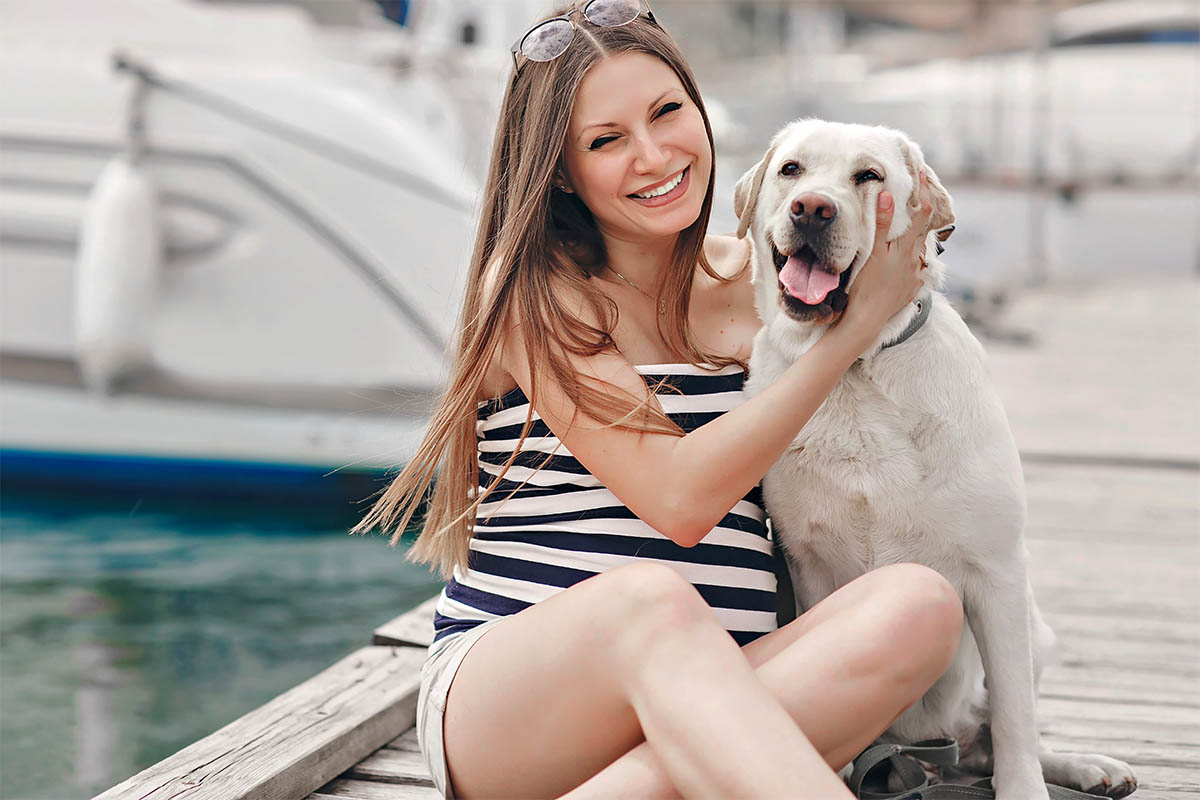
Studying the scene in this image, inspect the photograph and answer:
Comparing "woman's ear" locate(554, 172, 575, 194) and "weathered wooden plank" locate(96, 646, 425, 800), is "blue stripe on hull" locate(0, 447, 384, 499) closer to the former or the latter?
"weathered wooden plank" locate(96, 646, 425, 800)

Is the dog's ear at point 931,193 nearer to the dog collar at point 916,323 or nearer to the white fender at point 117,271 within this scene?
the dog collar at point 916,323

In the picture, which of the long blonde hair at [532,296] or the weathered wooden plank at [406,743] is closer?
the long blonde hair at [532,296]

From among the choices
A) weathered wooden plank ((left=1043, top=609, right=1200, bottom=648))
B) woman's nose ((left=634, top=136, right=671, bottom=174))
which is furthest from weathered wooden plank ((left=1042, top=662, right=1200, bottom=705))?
woman's nose ((left=634, top=136, right=671, bottom=174))

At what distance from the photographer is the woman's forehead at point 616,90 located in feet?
5.84

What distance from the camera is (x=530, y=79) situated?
1810 millimetres

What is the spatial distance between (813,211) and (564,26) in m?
0.50

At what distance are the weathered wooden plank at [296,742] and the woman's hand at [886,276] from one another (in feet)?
3.40

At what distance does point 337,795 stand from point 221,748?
198mm

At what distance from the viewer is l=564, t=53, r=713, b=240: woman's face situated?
5.88 ft

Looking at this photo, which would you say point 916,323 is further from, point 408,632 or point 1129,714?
point 408,632

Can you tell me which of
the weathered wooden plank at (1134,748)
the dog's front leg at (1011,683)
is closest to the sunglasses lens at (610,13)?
the dog's front leg at (1011,683)

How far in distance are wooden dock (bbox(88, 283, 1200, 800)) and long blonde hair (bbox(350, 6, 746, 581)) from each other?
1.16ft

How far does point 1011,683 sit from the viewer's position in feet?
5.37

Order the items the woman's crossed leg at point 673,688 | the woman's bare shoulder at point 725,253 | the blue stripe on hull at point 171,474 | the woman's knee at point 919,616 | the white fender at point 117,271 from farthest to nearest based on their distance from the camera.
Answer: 1. the blue stripe on hull at point 171,474
2. the white fender at point 117,271
3. the woman's bare shoulder at point 725,253
4. the woman's knee at point 919,616
5. the woman's crossed leg at point 673,688
